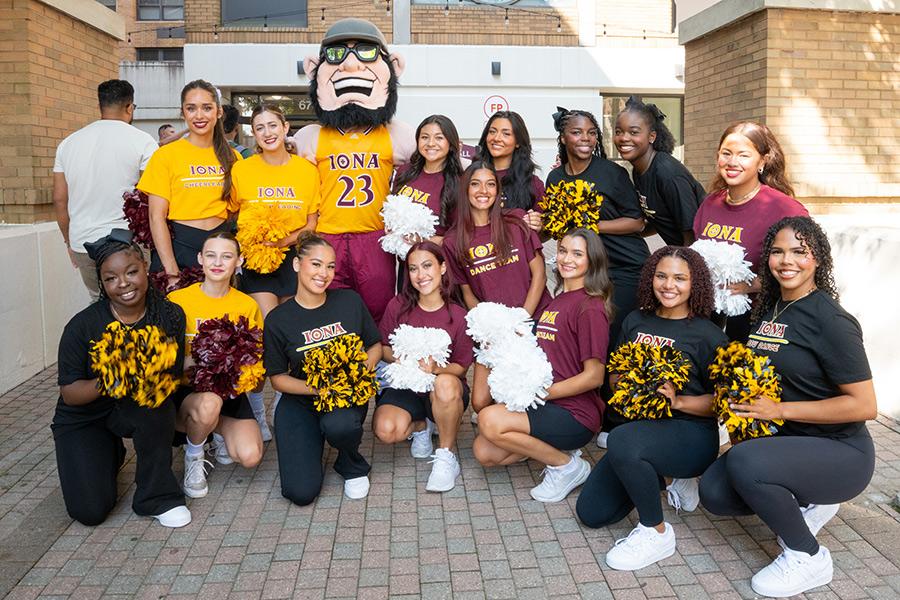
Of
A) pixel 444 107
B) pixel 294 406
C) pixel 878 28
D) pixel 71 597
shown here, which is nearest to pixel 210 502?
pixel 294 406

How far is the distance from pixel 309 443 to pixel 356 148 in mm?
2089

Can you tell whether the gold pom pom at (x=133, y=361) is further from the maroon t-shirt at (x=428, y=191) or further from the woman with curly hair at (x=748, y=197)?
the woman with curly hair at (x=748, y=197)

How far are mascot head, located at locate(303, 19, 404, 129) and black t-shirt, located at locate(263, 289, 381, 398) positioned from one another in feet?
4.94

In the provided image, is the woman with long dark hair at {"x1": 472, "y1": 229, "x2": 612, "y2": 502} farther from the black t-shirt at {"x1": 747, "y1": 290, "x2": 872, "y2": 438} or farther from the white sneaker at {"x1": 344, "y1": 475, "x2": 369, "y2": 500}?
the black t-shirt at {"x1": 747, "y1": 290, "x2": 872, "y2": 438}

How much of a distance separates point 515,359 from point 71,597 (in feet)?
7.57

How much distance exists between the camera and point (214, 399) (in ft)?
14.3

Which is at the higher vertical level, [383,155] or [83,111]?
[83,111]

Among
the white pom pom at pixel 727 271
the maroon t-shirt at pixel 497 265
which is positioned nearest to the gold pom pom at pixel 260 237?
the maroon t-shirt at pixel 497 265

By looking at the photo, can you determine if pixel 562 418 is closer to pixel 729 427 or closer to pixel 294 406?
pixel 729 427

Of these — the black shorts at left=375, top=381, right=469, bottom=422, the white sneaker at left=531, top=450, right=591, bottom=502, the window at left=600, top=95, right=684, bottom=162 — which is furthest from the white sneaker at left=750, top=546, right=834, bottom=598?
the window at left=600, top=95, right=684, bottom=162

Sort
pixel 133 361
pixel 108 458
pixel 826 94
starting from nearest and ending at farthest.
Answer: pixel 133 361 → pixel 108 458 → pixel 826 94

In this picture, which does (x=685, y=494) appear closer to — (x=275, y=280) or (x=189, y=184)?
(x=275, y=280)

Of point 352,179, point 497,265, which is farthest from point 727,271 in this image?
point 352,179

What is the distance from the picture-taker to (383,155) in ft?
17.9
